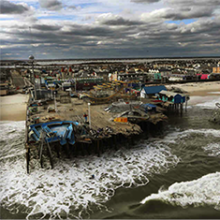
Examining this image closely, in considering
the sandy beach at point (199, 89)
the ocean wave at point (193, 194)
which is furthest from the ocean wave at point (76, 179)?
the sandy beach at point (199, 89)

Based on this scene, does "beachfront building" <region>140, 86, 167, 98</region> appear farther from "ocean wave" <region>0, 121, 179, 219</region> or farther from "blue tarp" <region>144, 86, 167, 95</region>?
"ocean wave" <region>0, 121, 179, 219</region>

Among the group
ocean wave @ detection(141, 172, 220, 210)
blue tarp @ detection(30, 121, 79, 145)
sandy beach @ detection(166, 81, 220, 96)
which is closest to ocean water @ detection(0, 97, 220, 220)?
ocean wave @ detection(141, 172, 220, 210)

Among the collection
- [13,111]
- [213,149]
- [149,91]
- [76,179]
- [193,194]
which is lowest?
[193,194]

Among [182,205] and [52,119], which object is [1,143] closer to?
[52,119]

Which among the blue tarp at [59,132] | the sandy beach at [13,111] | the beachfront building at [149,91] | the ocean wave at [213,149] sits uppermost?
the beachfront building at [149,91]

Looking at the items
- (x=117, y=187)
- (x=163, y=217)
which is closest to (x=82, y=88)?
(x=117, y=187)

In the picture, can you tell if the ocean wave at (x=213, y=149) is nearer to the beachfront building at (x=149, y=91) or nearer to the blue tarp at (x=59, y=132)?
the blue tarp at (x=59, y=132)

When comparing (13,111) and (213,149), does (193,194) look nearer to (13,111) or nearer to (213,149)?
(213,149)

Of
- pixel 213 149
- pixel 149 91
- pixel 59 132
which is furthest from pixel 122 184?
pixel 149 91
